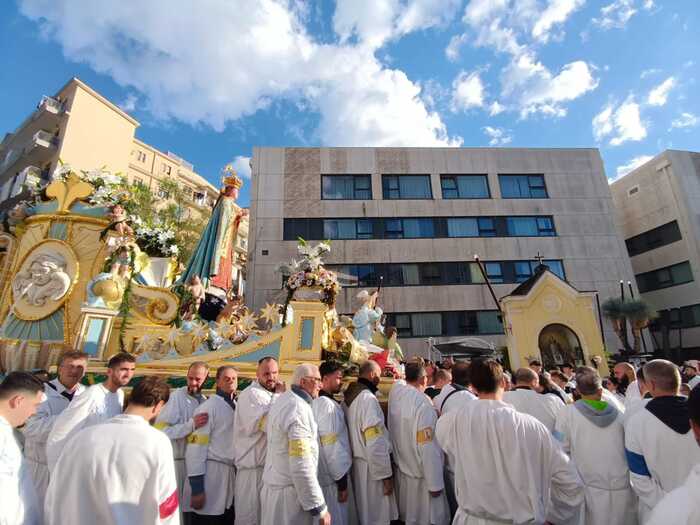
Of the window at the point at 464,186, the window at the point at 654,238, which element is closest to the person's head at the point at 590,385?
the window at the point at 464,186

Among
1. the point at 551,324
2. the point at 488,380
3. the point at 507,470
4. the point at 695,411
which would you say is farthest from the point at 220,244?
the point at 551,324

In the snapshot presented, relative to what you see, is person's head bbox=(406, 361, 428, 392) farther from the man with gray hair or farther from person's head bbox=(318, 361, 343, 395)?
the man with gray hair

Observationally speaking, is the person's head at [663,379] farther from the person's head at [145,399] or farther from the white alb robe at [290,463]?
the person's head at [145,399]

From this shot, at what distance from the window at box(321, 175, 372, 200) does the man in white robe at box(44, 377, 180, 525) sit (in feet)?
80.6

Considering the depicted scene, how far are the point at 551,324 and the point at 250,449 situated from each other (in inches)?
771

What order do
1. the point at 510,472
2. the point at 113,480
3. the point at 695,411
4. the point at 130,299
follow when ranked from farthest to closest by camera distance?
the point at 130,299 → the point at 510,472 → the point at 113,480 → the point at 695,411

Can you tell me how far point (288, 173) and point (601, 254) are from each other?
2309 centimetres

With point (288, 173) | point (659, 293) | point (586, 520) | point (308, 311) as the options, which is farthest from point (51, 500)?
point (659, 293)

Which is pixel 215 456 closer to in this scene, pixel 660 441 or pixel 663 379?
pixel 660 441

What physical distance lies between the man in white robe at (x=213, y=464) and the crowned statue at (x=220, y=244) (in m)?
5.78

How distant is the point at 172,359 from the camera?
702cm

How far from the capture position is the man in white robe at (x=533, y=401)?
427 cm

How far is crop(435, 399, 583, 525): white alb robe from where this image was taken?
2.48 m

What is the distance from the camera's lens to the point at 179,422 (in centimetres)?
409
